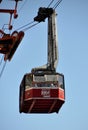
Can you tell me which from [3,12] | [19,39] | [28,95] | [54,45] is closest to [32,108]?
[28,95]

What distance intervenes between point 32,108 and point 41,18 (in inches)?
283

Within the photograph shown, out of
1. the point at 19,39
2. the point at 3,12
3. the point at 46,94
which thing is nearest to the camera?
the point at 46,94

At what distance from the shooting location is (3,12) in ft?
134

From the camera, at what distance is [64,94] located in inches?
1221

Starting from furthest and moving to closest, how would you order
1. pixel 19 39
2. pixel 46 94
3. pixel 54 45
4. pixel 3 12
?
pixel 3 12 → pixel 19 39 → pixel 54 45 → pixel 46 94

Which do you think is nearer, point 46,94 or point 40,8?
point 46,94

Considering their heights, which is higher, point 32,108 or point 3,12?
point 3,12

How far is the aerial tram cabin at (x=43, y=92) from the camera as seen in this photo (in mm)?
30172

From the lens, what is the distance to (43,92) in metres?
30.1

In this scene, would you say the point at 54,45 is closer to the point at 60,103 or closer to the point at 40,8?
the point at 40,8

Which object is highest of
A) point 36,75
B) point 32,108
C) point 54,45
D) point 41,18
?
point 41,18

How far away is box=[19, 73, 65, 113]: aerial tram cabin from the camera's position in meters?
30.2

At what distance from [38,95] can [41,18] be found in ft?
23.6

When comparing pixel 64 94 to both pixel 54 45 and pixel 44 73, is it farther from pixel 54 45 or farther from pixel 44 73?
pixel 54 45
